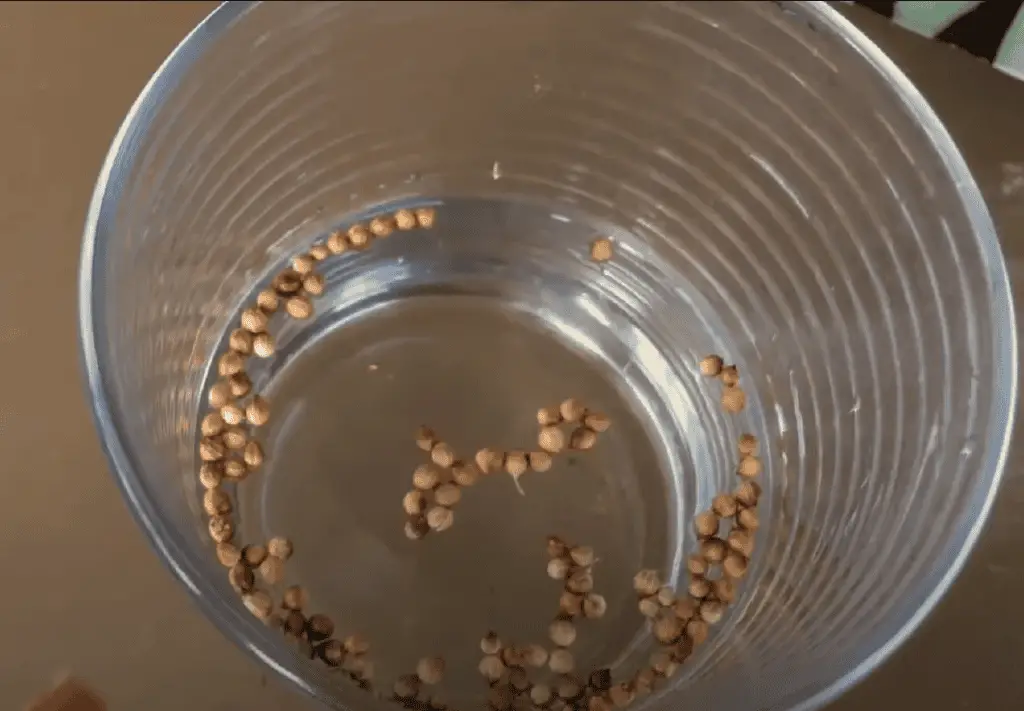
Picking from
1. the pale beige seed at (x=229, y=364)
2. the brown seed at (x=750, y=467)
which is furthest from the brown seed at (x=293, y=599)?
the brown seed at (x=750, y=467)

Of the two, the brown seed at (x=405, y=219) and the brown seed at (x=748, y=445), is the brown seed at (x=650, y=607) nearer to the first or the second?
the brown seed at (x=748, y=445)

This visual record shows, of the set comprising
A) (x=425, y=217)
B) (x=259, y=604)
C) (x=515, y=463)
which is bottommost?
(x=259, y=604)

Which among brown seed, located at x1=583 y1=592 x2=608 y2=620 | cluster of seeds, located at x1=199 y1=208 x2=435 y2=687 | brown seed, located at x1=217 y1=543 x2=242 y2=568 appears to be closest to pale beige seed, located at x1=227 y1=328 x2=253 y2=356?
cluster of seeds, located at x1=199 y1=208 x2=435 y2=687

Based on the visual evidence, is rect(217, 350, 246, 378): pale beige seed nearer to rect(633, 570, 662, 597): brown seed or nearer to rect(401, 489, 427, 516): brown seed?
rect(401, 489, 427, 516): brown seed

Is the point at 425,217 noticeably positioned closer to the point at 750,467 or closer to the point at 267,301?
the point at 267,301

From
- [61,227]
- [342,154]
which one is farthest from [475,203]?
[61,227]

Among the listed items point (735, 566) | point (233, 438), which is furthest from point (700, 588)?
point (233, 438)

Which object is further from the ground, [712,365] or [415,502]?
[712,365]

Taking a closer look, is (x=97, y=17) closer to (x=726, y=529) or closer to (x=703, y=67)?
(x=703, y=67)
